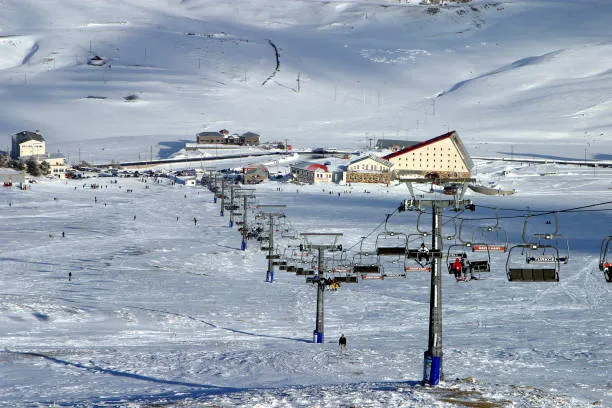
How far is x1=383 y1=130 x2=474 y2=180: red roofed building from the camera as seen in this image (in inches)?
668

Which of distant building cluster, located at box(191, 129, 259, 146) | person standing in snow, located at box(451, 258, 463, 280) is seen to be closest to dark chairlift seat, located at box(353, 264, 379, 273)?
person standing in snow, located at box(451, 258, 463, 280)

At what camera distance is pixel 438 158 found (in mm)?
17828

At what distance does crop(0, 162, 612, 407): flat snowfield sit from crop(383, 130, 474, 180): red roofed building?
1277 mm

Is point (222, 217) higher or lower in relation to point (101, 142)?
lower

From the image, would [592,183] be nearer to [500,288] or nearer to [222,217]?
[222,217]

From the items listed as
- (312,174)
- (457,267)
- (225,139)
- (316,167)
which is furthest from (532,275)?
(225,139)

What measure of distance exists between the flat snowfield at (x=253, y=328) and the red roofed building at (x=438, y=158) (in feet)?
4.19

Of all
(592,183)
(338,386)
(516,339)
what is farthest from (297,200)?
(338,386)

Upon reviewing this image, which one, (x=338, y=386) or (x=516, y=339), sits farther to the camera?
(x=516, y=339)

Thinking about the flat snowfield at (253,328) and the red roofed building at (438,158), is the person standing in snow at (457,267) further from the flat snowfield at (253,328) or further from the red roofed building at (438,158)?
the red roofed building at (438,158)

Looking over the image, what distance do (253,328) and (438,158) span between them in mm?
10382

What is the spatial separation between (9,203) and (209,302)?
43053 millimetres

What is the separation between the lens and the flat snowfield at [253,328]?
54.5ft

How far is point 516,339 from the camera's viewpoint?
2419cm
